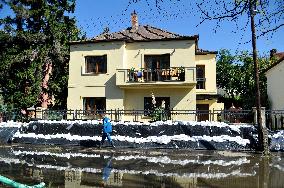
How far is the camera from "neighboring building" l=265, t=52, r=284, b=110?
24953mm

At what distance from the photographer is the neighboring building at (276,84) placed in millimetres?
24953

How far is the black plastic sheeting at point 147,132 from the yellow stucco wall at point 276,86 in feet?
36.5

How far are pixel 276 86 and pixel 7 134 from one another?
19.1 m

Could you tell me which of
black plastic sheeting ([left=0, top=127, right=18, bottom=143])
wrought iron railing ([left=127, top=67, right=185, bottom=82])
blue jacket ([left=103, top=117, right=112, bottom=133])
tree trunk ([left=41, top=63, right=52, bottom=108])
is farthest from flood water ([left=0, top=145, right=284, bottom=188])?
tree trunk ([left=41, top=63, right=52, bottom=108])

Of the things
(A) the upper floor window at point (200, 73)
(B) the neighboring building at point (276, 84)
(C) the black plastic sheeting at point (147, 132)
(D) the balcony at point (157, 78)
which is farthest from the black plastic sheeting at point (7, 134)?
(B) the neighboring building at point (276, 84)

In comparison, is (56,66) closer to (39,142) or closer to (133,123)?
(39,142)

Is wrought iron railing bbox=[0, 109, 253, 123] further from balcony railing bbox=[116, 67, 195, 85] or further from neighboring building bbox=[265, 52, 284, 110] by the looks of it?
neighboring building bbox=[265, 52, 284, 110]

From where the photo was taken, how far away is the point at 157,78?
958 inches

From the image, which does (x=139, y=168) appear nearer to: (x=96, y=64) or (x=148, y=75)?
(x=148, y=75)

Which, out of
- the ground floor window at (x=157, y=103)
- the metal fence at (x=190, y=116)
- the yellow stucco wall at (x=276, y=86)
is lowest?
the metal fence at (x=190, y=116)

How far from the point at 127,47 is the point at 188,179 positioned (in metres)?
17.4

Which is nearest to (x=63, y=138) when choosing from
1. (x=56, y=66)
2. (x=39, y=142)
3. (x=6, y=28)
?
(x=39, y=142)

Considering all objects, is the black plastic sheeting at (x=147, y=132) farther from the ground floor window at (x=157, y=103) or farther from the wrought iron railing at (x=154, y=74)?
the ground floor window at (x=157, y=103)

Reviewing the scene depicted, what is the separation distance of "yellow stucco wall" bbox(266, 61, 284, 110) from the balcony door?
26.3ft
